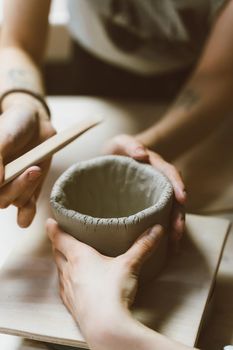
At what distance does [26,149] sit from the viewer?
812 millimetres

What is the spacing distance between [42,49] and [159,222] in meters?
0.58

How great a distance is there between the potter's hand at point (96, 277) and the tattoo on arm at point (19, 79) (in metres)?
0.39

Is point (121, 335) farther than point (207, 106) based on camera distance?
No

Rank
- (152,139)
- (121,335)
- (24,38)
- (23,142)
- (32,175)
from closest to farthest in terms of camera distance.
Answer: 1. (121,335)
2. (32,175)
3. (23,142)
4. (152,139)
5. (24,38)

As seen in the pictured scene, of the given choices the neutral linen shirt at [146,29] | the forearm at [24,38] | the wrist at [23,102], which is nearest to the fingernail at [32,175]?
the wrist at [23,102]

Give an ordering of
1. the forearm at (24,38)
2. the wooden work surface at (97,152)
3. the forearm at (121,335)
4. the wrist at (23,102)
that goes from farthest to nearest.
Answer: the forearm at (24,38) < the wrist at (23,102) < the wooden work surface at (97,152) < the forearm at (121,335)

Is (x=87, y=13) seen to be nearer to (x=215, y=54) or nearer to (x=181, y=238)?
(x=215, y=54)

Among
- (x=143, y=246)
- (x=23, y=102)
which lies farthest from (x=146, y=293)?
(x=23, y=102)

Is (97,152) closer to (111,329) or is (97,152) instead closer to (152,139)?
(152,139)

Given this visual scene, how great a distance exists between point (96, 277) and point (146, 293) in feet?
0.26

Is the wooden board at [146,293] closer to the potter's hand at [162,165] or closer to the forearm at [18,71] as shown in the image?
the potter's hand at [162,165]

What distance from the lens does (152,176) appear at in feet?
2.23

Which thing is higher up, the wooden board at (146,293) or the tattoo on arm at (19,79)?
the tattoo on arm at (19,79)

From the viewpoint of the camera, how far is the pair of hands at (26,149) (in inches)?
26.7
